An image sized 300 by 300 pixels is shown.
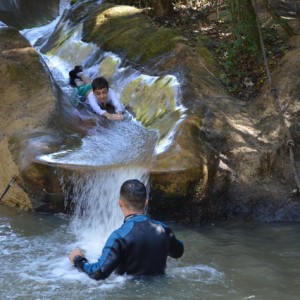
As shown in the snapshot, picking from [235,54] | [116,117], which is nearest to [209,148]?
[116,117]

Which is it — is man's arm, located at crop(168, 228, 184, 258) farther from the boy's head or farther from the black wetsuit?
the boy's head

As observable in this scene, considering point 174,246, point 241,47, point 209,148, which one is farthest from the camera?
point 241,47

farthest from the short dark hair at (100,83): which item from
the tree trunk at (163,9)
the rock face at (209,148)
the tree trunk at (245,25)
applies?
the tree trunk at (163,9)

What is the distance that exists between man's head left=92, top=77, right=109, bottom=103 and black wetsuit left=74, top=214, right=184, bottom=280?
214 inches

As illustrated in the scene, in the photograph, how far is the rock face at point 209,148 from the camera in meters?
7.18

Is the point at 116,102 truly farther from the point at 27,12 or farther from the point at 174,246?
the point at 27,12

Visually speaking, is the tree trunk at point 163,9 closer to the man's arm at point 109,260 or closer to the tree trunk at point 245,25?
the tree trunk at point 245,25

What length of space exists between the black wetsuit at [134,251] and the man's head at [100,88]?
5.43 metres

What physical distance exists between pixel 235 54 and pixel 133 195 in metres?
5.70

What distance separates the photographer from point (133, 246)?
462 cm

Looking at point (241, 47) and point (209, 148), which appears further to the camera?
point (241, 47)

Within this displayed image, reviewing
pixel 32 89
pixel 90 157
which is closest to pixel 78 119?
pixel 32 89

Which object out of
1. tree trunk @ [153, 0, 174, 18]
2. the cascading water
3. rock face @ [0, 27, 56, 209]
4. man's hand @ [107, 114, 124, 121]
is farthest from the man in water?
tree trunk @ [153, 0, 174, 18]

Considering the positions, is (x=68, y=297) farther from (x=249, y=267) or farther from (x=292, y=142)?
(x=292, y=142)
